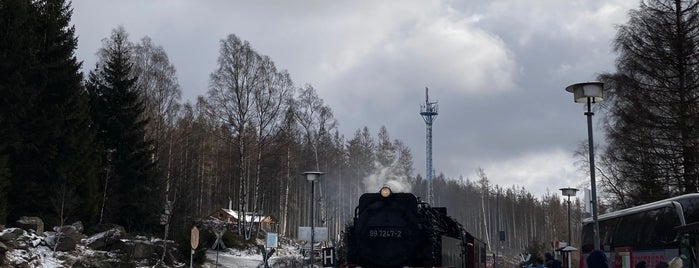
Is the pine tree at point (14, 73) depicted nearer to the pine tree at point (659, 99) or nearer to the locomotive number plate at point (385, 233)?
the locomotive number plate at point (385, 233)

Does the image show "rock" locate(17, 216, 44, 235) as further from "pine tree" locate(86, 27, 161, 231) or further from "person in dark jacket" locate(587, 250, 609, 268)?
"person in dark jacket" locate(587, 250, 609, 268)

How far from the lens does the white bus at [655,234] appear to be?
12534mm

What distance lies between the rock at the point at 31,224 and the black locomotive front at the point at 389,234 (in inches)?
590

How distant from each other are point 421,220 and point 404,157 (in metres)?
54.3

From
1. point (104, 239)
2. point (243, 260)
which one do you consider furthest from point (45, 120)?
point (243, 260)

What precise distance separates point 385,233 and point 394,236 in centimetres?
22

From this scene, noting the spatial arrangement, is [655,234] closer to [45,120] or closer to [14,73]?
[45,120]

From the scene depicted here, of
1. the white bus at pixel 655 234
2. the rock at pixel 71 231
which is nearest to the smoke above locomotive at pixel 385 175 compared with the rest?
the rock at pixel 71 231

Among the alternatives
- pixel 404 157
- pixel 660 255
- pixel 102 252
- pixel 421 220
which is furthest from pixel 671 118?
pixel 404 157

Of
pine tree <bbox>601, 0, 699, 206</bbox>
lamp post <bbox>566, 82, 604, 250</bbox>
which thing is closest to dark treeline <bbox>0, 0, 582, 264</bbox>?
lamp post <bbox>566, 82, 604, 250</bbox>

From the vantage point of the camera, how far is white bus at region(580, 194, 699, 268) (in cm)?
1253

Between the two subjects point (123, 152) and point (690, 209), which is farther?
point (123, 152)

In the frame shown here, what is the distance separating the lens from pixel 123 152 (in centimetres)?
3431

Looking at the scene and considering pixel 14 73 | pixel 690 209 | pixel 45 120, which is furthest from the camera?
pixel 45 120
